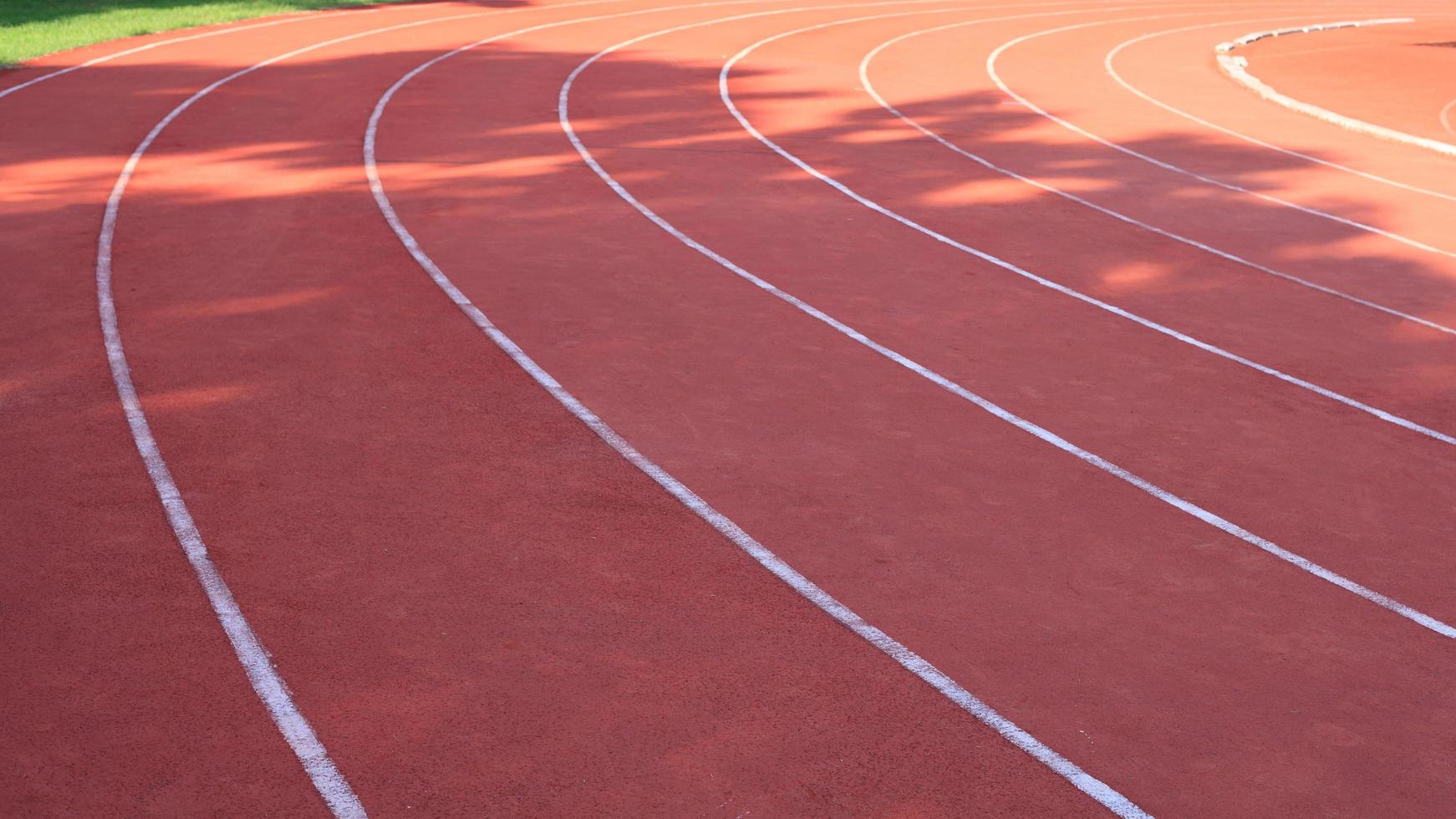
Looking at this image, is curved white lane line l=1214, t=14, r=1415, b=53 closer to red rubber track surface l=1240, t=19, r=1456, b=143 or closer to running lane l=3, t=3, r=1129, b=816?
red rubber track surface l=1240, t=19, r=1456, b=143

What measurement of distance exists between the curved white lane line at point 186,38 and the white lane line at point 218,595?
7197mm

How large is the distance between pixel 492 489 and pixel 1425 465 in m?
5.01

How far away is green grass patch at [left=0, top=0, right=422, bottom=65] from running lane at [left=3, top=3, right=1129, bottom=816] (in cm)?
1058

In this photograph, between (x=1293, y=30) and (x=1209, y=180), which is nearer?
(x=1209, y=180)

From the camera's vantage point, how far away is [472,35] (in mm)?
20703

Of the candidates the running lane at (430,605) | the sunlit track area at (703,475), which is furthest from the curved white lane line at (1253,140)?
the running lane at (430,605)

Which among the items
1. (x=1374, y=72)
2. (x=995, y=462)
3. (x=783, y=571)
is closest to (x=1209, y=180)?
(x=995, y=462)

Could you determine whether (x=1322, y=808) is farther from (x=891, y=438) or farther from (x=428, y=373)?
(x=428, y=373)

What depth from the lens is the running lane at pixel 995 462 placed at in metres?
5.04

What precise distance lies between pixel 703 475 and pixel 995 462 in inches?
60.9

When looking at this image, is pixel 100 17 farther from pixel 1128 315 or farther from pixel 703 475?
pixel 703 475

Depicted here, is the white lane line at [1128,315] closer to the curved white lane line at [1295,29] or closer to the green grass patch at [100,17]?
the green grass patch at [100,17]

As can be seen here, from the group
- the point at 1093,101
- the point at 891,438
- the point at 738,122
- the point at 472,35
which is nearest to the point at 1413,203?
the point at 1093,101

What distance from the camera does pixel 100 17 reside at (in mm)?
20359
